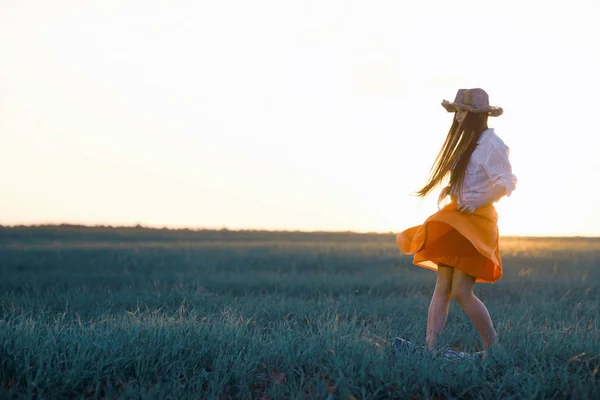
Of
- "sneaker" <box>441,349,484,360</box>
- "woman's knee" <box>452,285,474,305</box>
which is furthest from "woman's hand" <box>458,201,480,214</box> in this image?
"sneaker" <box>441,349,484,360</box>

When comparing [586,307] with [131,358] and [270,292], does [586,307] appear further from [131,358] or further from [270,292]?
[131,358]

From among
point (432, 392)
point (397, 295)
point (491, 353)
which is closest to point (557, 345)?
point (491, 353)

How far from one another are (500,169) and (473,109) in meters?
0.58

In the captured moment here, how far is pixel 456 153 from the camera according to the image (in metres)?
5.17

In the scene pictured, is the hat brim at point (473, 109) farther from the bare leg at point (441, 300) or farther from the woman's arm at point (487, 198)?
the bare leg at point (441, 300)

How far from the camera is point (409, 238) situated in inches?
216

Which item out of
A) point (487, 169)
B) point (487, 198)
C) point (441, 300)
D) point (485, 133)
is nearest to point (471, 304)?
point (441, 300)

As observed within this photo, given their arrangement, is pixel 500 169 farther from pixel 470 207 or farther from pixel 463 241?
pixel 463 241

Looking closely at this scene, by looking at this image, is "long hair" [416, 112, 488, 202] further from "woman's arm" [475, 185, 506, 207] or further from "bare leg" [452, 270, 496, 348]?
"bare leg" [452, 270, 496, 348]

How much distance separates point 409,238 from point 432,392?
1.85m

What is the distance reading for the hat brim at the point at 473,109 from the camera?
Result: 5.17 meters

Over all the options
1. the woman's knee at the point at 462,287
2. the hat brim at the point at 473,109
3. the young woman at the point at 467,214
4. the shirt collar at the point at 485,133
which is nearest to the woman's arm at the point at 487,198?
the young woman at the point at 467,214

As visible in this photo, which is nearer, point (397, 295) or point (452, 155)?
point (452, 155)

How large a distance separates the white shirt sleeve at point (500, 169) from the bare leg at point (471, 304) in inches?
29.9
